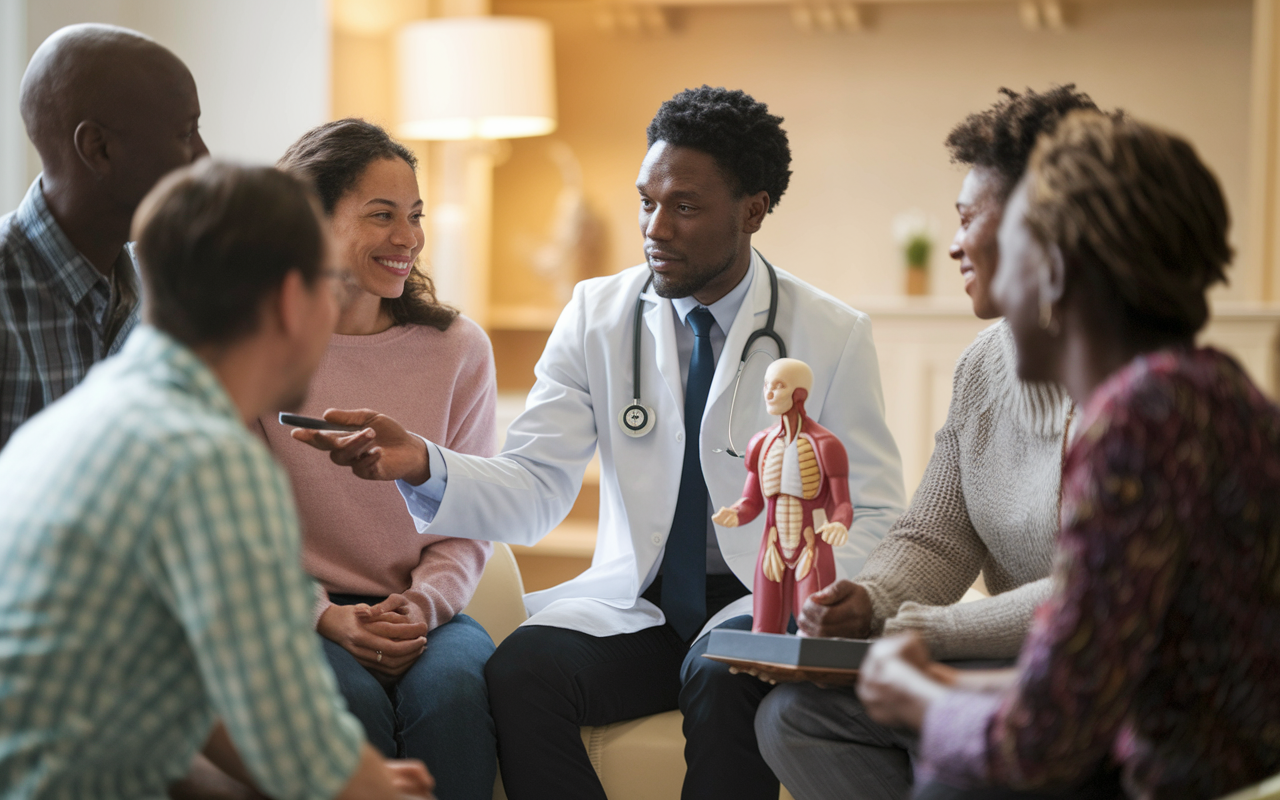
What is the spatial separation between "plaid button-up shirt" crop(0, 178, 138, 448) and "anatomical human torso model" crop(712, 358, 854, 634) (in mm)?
981

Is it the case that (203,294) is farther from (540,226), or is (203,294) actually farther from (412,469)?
(540,226)

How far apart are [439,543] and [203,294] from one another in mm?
1077

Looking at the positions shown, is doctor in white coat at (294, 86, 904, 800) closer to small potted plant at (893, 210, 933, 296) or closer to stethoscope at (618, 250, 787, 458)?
stethoscope at (618, 250, 787, 458)

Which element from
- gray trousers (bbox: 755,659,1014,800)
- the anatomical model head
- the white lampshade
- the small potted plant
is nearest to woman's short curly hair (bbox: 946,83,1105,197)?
the anatomical model head

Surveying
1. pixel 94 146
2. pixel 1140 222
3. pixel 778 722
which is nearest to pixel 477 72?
pixel 94 146

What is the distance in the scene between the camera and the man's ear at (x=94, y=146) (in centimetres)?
161

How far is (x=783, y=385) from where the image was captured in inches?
57.8

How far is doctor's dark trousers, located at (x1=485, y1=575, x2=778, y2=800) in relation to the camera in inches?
66.4

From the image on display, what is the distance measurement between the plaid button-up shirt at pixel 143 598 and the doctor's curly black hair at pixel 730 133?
4.20 feet

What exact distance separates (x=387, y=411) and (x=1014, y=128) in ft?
3.74

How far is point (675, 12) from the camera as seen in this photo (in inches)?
167

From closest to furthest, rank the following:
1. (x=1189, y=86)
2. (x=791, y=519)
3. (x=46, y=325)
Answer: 1. (x=791, y=519)
2. (x=46, y=325)
3. (x=1189, y=86)

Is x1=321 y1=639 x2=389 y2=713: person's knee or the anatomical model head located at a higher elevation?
the anatomical model head

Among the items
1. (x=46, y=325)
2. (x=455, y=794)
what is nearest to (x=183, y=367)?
(x=46, y=325)
